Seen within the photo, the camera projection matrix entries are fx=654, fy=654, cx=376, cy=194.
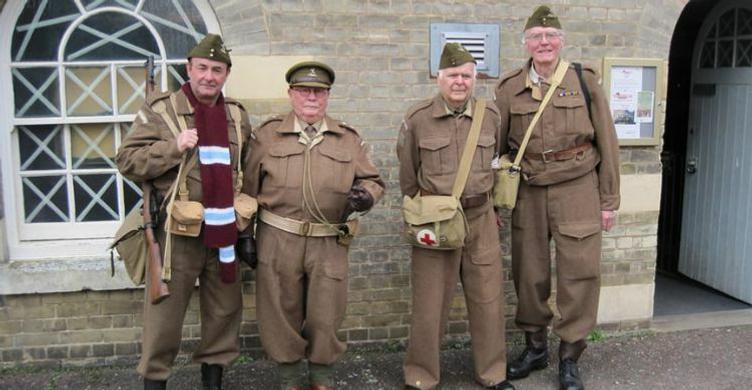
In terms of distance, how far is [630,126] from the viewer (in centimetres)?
466

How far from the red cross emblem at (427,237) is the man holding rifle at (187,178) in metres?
0.94

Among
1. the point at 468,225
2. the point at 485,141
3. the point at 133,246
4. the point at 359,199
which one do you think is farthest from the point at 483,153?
the point at 133,246

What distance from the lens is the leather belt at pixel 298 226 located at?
338cm

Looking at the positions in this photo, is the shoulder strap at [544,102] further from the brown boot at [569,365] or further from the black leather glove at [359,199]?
the brown boot at [569,365]

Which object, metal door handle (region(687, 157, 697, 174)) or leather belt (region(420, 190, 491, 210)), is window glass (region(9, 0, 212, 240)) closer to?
leather belt (region(420, 190, 491, 210))

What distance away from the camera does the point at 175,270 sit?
3338mm

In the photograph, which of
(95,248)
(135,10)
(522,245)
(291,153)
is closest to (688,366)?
(522,245)

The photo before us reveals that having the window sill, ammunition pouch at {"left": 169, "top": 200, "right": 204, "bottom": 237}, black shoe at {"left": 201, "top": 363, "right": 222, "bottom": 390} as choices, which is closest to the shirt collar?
ammunition pouch at {"left": 169, "top": 200, "right": 204, "bottom": 237}

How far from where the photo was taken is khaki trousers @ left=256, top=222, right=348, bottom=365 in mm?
3410

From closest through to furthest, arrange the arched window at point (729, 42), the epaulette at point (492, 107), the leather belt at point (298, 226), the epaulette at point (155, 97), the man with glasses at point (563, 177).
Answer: the epaulette at point (155, 97) < the leather belt at point (298, 226) < the epaulette at point (492, 107) < the man with glasses at point (563, 177) < the arched window at point (729, 42)

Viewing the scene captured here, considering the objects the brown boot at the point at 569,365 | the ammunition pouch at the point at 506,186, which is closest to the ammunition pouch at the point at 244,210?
the ammunition pouch at the point at 506,186

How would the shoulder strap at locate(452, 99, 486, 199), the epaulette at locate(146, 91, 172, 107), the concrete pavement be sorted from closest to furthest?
the epaulette at locate(146, 91, 172, 107)
the shoulder strap at locate(452, 99, 486, 199)
the concrete pavement

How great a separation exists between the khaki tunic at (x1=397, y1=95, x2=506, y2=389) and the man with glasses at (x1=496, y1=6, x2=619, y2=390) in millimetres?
274

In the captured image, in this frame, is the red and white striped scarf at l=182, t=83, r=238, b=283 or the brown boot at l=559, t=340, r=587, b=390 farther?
the brown boot at l=559, t=340, r=587, b=390
